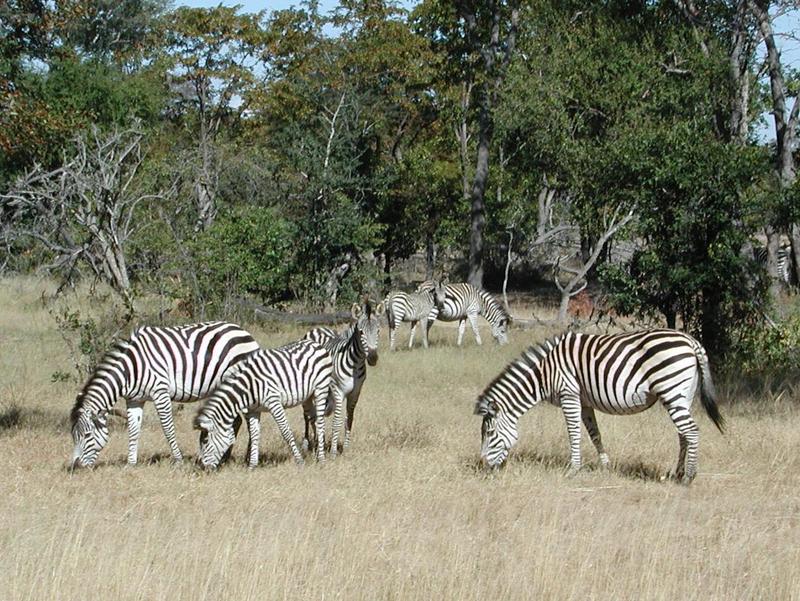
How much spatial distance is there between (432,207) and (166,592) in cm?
2847

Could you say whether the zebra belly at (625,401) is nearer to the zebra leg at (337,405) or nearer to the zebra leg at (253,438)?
the zebra leg at (337,405)

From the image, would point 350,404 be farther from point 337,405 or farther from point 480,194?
point 480,194

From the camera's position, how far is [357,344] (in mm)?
11344

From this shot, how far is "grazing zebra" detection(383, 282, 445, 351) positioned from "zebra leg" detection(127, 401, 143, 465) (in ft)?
36.5

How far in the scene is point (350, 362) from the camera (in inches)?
451

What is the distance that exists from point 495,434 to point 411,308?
480 inches

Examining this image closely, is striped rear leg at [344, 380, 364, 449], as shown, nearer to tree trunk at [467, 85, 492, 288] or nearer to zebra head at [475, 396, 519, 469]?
zebra head at [475, 396, 519, 469]

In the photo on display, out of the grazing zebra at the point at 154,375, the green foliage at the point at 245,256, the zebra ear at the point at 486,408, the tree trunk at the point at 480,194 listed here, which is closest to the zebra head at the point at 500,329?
the tree trunk at the point at 480,194

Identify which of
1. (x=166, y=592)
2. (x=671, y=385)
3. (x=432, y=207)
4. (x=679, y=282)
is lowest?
(x=166, y=592)

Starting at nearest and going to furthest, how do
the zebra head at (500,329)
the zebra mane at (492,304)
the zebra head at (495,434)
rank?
the zebra head at (495,434) → the zebra head at (500,329) → the zebra mane at (492,304)

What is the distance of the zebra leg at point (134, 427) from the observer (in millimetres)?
10805

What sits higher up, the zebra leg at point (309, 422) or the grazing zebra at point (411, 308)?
the grazing zebra at point (411, 308)

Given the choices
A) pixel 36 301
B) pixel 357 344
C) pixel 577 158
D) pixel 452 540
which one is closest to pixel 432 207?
pixel 577 158

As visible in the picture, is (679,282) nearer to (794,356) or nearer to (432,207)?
(794,356)
